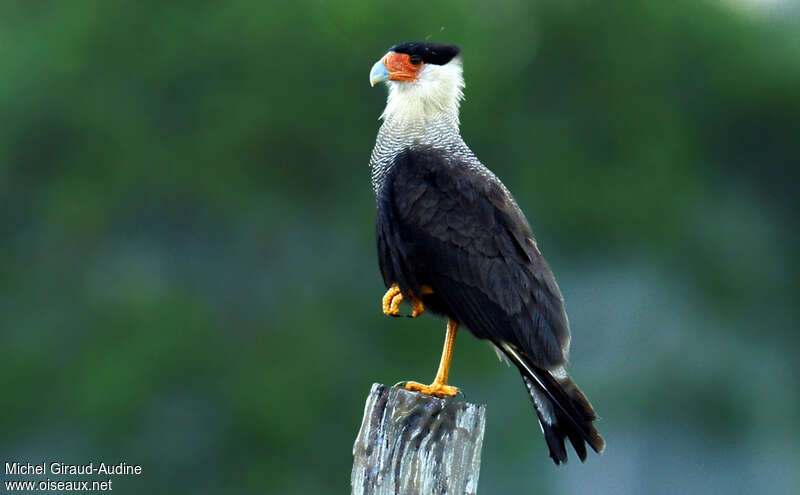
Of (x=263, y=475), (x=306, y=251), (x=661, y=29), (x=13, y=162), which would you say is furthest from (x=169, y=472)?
(x=661, y=29)

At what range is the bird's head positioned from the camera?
17.6ft

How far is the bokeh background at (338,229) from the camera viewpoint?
13242mm

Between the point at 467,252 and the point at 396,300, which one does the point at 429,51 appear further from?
the point at 396,300

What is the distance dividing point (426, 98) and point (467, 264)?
2.77ft

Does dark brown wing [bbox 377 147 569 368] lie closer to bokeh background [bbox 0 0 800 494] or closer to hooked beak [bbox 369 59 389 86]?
hooked beak [bbox 369 59 389 86]

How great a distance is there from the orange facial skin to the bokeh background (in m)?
7.22

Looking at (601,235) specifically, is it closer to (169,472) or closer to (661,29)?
(661,29)

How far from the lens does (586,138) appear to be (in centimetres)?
1534

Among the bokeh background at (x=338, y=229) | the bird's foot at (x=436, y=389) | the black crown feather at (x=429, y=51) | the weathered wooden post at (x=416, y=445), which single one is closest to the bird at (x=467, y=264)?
the bird's foot at (x=436, y=389)

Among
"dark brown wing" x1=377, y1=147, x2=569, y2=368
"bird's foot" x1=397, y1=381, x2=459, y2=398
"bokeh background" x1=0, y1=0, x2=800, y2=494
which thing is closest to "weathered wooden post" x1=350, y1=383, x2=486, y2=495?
"bird's foot" x1=397, y1=381, x2=459, y2=398

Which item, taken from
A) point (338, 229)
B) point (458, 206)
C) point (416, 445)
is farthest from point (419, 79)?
point (338, 229)

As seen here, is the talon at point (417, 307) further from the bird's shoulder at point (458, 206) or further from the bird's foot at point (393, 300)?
the bird's shoulder at point (458, 206)

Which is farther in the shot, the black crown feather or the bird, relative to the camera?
the black crown feather

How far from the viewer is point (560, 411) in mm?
4523
